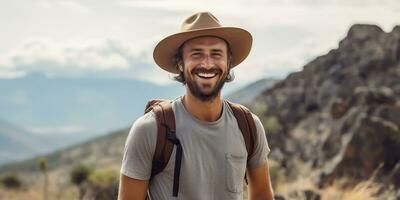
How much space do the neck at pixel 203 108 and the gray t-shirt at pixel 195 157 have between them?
1.6 inches

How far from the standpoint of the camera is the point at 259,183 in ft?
12.1

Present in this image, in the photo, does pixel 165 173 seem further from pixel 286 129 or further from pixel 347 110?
pixel 286 129

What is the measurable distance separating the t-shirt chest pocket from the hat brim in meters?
0.70

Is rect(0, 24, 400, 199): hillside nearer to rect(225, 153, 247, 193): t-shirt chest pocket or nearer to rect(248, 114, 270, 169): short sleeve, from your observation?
rect(248, 114, 270, 169): short sleeve

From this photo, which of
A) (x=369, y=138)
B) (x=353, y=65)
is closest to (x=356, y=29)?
(x=353, y=65)

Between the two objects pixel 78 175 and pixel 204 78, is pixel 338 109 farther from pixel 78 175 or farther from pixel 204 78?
pixel 204 78

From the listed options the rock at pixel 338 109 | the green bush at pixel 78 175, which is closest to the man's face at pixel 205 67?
the rock at pixel 338 109

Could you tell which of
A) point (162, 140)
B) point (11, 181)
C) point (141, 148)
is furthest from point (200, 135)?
point (11, 181)

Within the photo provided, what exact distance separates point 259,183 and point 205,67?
84 cm

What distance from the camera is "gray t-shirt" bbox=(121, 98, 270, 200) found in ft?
10.4

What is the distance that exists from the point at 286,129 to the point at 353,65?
13.2 metres

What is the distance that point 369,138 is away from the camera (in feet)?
59.6

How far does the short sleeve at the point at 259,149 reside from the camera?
353 centimetres

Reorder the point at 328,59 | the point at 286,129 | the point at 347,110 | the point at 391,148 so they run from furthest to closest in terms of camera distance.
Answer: the point at 328,59 < the point at 286,129 < the point at 347,110 < the point at 391,148
